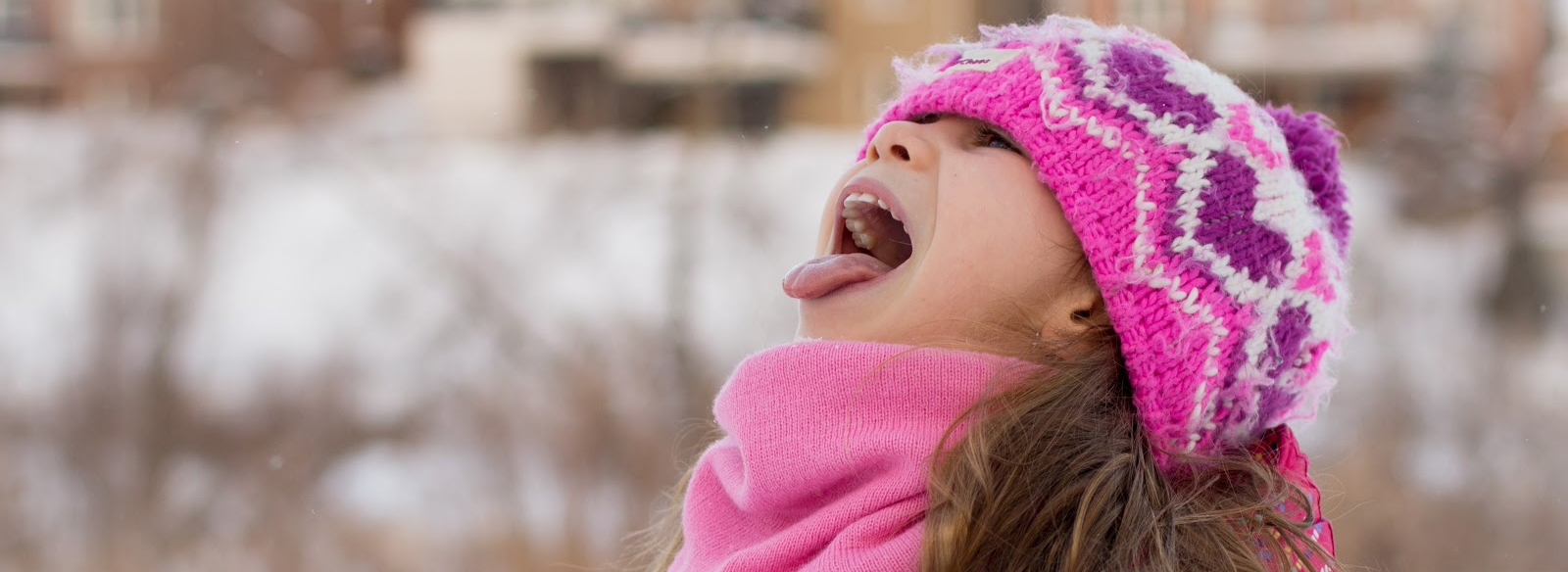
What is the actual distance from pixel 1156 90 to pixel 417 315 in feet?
12.0

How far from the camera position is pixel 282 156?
478 cm

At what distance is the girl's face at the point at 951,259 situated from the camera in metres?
1.22

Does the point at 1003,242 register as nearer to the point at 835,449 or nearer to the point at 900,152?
the point at 900,152

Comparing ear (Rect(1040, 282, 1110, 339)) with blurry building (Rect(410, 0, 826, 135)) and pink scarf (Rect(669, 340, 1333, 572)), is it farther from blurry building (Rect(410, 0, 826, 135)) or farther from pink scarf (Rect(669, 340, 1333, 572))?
blurry building (Rect(410, 0, 826, 135))

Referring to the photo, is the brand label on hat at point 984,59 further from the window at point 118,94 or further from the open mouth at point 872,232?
the window at point 118,94

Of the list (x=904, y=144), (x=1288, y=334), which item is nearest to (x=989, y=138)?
(x=904, y=144)

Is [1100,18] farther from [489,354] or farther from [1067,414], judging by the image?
[489,354]

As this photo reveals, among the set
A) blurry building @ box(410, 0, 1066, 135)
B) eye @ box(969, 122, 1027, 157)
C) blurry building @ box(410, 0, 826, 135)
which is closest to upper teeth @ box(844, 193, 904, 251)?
eye @ box(969, 122, 1027, 157)

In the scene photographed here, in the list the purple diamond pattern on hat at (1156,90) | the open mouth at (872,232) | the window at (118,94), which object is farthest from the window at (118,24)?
the purple diamond pattern on hat at (1156,90)

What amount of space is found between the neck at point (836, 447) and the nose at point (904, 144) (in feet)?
0.71

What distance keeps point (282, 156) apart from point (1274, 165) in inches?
167

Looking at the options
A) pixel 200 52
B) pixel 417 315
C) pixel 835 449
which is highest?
pixel 835 449

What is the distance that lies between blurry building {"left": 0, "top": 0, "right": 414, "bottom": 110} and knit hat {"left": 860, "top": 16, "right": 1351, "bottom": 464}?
14.0 feet

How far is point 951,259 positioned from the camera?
122 centimetres
